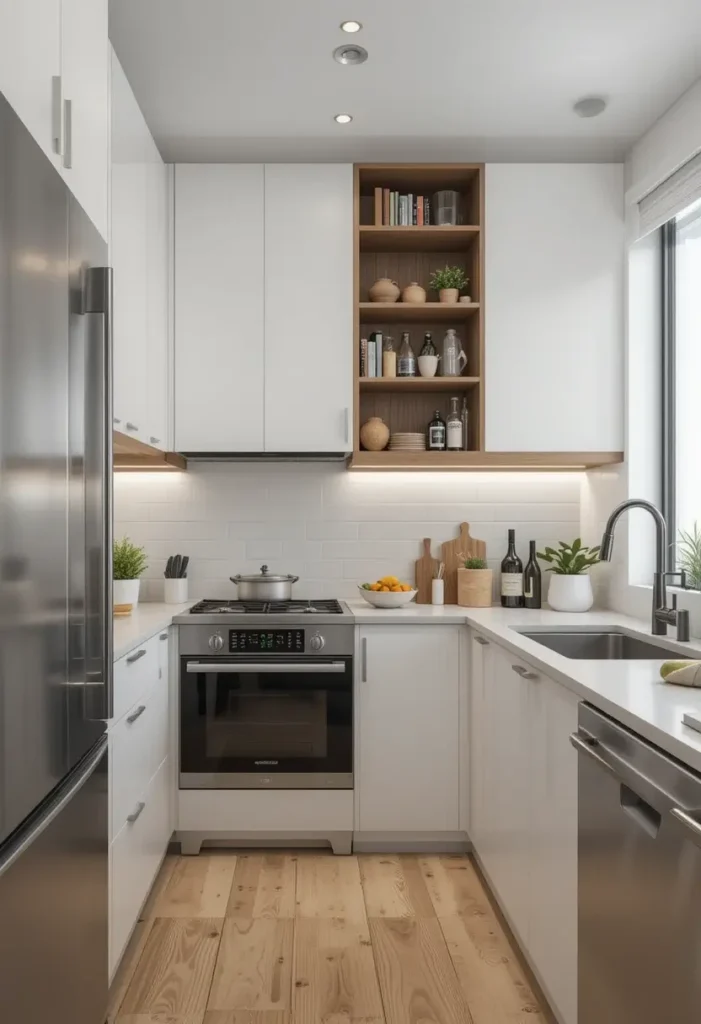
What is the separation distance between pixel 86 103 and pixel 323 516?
2.22 meters

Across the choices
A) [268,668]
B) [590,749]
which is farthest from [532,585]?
[590,749]

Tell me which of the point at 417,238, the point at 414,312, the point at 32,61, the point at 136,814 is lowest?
the point at 136,814

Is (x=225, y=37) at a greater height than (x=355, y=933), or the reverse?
(x=225, y=37)

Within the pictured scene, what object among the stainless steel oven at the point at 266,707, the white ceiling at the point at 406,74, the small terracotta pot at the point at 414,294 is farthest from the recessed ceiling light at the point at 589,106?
the stainless steel oven at the point at 266,707

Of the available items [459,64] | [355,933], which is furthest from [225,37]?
[355,933]

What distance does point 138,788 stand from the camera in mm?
2447

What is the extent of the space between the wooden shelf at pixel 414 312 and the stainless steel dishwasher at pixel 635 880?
2039mm

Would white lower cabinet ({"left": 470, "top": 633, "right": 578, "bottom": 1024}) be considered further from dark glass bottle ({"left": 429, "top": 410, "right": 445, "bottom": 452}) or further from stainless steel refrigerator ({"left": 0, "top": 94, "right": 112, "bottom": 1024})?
stainless steel refrigerator ({"left": 0, "top": 94, "right": 112, "bottom": 1024})

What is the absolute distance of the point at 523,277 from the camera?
3352mm

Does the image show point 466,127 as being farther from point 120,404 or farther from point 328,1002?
point 328,1002

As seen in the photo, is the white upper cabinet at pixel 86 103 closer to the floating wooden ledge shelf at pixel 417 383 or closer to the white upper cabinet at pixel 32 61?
the white upper cabinet at pixel 32 61

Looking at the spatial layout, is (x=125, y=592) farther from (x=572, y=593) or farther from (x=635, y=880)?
(x=635, y=880)

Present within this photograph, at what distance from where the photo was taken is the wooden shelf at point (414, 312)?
338cm

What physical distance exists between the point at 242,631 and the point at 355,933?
1.12 m
